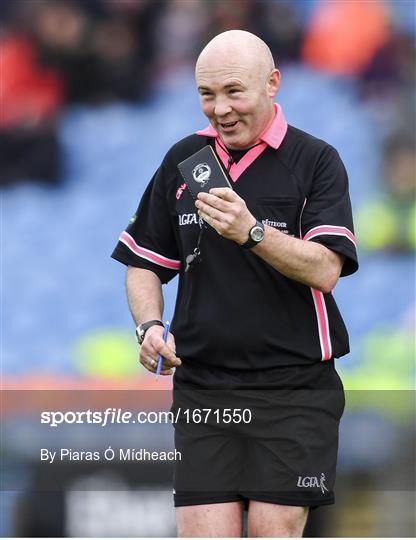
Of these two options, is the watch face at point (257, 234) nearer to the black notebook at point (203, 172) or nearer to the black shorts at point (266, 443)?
the black notebook at point (203, 172)

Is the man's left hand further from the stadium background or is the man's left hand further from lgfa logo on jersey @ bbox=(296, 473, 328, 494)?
the stadium background

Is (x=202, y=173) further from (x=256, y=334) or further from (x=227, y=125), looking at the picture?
(x=256, y=334)

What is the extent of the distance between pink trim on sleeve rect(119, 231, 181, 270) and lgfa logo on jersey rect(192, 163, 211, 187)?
426 mm

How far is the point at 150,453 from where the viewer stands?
4.91 m

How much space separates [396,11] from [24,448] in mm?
3009

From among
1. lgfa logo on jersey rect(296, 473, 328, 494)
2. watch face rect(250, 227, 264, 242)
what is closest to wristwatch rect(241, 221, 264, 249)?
watch face rect(250, 227, 264, 242)

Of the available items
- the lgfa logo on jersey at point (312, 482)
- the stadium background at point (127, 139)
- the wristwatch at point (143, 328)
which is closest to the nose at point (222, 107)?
the wristwatch at point (143, 328)

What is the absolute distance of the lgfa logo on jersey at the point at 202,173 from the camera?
9.76 ft

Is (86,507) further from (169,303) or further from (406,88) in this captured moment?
(406,88)

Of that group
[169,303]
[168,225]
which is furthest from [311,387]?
[169,303]

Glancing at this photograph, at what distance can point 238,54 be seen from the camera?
307 cm

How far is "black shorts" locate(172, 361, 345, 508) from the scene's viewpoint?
3.13 metres

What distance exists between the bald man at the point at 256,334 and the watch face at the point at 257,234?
19cm

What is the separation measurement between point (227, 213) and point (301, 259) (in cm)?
26
